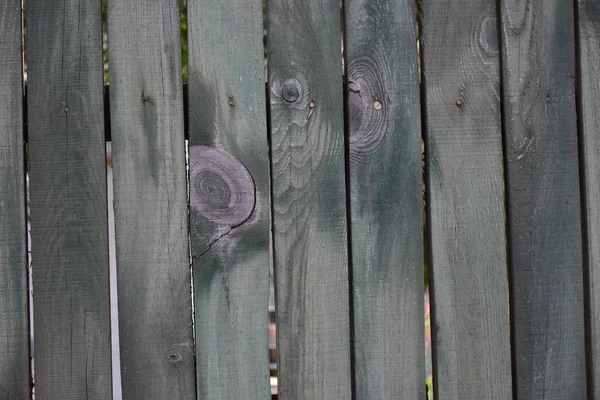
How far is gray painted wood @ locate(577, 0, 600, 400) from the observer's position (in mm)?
1824

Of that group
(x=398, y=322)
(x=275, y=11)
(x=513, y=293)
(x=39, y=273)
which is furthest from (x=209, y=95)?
(x=513, y=293)

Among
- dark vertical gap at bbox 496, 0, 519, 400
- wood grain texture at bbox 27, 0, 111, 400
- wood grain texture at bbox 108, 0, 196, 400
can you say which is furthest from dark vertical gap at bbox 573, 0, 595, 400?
wood grain texture at bbox 27, 0, 111, 400

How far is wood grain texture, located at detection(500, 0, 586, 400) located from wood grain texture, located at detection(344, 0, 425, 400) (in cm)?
27

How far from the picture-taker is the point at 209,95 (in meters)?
1.77

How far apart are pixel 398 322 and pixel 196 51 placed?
36.6 inches

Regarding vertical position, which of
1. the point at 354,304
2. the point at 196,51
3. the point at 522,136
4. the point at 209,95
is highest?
the point at 196,51

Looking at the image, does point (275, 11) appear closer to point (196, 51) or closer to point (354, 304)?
point (196, 51)

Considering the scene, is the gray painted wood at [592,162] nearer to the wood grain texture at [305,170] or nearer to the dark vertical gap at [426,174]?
the dark vertical gap at [426,174]

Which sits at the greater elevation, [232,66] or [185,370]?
[232,66]

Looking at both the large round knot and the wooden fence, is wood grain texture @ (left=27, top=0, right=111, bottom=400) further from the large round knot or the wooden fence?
the large round knot

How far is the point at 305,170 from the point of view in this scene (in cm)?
178

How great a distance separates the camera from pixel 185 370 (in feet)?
5.79

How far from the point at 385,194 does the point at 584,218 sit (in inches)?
22.7

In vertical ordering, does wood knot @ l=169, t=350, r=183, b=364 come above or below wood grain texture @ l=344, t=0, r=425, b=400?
below
